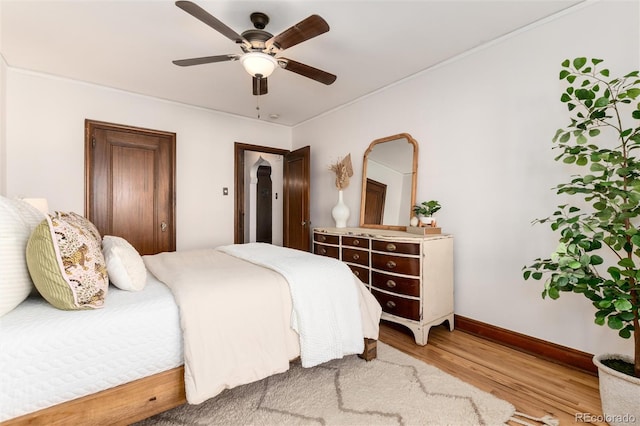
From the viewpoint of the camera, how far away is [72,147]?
129 inches

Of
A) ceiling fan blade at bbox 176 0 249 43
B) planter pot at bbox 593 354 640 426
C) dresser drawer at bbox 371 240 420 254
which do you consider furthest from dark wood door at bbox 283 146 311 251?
planter pot at bbox 593 354 640 426

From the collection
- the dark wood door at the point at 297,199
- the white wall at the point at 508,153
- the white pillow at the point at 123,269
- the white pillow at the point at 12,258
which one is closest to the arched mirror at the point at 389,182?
the white wall at the point at 508,153

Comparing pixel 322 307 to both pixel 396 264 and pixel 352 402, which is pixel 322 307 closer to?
pixel 352 402

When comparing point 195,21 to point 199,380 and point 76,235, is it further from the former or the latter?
point 199,380

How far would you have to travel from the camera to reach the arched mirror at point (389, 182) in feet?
10.3

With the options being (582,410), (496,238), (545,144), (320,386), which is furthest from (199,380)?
(545,144)

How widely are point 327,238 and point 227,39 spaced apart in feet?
7.04

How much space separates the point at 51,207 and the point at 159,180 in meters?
1.08

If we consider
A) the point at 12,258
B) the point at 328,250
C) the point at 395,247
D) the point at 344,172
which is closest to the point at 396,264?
the point at 395,247

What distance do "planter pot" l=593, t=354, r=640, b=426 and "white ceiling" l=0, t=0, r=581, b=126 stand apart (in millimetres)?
2357

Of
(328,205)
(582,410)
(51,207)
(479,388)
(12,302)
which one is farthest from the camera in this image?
(328,205)

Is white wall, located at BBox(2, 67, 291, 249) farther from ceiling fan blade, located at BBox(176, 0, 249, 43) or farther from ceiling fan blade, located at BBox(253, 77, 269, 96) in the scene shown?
ceiling fan blade, located at BBox(176, 0, 249, 43)

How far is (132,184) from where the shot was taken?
3.61m

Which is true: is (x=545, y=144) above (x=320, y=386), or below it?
above
